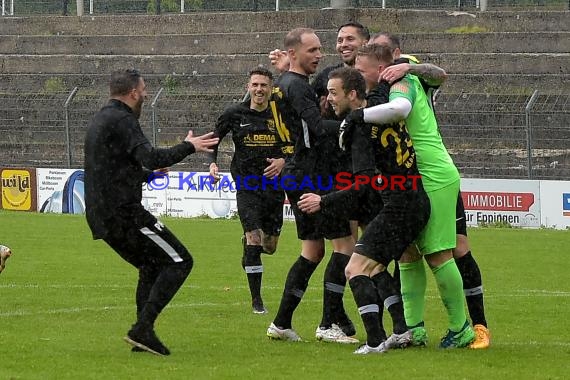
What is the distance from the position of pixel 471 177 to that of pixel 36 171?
9.38 m

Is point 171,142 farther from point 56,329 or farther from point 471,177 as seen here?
point 56,329

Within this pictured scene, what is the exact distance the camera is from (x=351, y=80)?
8805 mm

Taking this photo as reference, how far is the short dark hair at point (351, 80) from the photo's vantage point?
8.80m

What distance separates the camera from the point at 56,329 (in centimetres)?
1005

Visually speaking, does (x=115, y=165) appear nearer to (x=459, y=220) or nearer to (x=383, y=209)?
(x=383, y=209)

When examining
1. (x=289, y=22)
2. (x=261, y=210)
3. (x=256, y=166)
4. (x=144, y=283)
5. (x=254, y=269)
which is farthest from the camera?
(x=289, y=22)

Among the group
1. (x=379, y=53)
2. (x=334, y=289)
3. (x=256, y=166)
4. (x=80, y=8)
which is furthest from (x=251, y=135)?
(x=80, y=8)

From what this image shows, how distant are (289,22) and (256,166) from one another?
70.2 ft

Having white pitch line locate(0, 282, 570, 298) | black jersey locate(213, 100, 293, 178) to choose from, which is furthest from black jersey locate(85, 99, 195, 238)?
white pitch line locate(0, 282, 570, 298)

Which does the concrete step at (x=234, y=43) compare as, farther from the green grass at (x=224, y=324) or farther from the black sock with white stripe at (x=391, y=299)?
the black sock with white stripe at (x=391, y=299)

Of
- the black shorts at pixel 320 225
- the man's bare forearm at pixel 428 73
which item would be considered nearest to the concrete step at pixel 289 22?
the black shorts at pixel 320 225

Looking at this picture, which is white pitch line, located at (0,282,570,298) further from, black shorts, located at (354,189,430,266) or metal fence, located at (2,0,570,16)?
metal fence, located at (2,0,570,16)

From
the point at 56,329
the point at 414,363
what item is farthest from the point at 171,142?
the point at 414,363

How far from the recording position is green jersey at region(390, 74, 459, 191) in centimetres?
863
